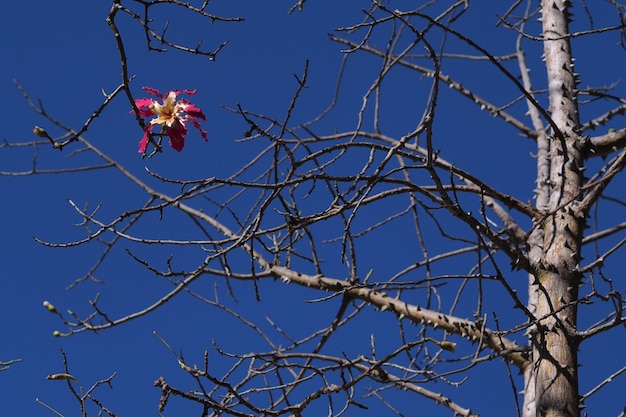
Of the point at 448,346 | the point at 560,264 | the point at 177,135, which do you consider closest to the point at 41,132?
the point at 177,135

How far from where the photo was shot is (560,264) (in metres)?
3.31

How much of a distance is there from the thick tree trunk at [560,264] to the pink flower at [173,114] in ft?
4.59

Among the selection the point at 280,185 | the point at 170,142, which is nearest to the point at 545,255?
the point at 280,185

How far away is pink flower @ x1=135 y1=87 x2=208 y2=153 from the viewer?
2.84 metres

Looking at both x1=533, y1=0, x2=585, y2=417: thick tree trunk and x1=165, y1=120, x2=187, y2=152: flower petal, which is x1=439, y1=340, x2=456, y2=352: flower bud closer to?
x1=533, y1=0, x2=585, y2=417: thick tree trunk

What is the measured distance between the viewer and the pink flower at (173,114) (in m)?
2.84

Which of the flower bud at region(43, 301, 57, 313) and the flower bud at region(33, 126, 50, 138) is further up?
the flower bud at region(33, 126, 50, 138)

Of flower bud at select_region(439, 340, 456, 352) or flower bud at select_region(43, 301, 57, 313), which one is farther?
flower bud at select_region(43, 301, 57, 313)

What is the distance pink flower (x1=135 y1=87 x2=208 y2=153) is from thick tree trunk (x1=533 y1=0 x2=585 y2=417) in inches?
55.1

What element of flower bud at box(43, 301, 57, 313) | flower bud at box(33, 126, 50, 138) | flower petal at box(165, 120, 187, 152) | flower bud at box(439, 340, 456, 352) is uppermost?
flower petal at box(165, 120, 187, 152)

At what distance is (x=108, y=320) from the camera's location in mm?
3779

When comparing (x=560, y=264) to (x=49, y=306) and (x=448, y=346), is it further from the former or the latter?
(x=49, y=306)

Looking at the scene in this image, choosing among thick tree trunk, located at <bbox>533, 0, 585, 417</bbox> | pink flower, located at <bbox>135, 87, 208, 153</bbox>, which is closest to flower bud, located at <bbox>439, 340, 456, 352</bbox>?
thick tree trunk, located at <bbox>533, 0, 585, 417</bbox>

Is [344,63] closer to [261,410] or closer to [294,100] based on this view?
[294,100]
